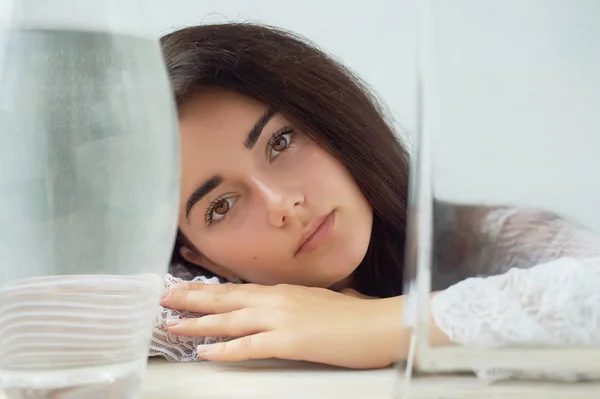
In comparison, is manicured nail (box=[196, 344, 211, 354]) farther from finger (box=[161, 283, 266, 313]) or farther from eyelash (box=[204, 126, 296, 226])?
eyelash (box=[204, 126, 296, 226])

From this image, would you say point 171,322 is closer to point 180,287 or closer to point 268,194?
point 180,287

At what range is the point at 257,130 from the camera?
71 centimetres

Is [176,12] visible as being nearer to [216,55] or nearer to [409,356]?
[216,55]

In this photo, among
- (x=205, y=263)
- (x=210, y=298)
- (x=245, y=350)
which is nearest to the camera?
(x=245, y=350)

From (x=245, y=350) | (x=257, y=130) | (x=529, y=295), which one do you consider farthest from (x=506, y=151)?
(x=257, y=130)

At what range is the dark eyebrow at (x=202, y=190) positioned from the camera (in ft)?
2.32

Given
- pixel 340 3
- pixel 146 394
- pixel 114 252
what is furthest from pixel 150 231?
pixel 340 3

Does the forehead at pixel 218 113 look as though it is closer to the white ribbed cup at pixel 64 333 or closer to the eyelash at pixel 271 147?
the eyelash at pixel 271 147

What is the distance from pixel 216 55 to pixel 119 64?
48cm

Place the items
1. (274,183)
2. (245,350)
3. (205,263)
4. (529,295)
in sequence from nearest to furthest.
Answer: (529,295)
(245,350)
(274,183)
(205,263)

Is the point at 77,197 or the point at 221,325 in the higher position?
the point at 77,197

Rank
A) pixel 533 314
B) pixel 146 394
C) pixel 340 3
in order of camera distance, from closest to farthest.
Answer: pixel 533 314 < pixel 146 394 < pixel 340 3

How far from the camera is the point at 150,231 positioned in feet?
0.89

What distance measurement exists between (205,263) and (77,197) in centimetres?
60
